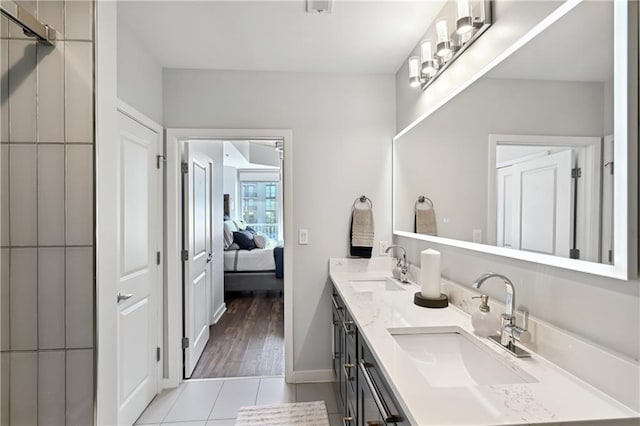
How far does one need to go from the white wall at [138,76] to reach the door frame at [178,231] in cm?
27

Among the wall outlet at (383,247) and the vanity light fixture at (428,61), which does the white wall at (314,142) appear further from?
the vanity light fixture at (428,61)

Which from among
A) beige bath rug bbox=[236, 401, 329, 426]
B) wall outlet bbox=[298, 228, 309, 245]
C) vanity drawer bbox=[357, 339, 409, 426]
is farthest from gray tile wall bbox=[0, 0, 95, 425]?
wall outlet bbox=[298, 228, 309, 245]

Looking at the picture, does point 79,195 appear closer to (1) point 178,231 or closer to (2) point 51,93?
(2) point 51,93

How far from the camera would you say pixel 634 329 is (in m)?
0.79

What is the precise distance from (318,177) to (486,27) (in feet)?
4.99

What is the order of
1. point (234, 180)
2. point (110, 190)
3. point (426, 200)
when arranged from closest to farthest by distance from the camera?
1. point (110, 190)
2. point (426, 200)
3. point (234, 180)

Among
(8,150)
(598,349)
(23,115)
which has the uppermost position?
(23,115)

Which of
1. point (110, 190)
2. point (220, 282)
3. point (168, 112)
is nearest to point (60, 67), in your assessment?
point (110, 190)

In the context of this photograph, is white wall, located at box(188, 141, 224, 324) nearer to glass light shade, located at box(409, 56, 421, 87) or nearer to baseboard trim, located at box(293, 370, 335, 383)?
baseboard trim, located at box(293, 370, 335, 383)

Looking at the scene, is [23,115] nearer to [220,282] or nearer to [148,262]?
[148,262]

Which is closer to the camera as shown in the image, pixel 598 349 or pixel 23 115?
pixel 598 349

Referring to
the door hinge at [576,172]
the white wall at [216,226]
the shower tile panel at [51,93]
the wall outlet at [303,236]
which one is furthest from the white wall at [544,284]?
the white wall at [216,226]

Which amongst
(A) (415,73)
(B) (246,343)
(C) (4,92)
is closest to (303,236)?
(A) (415,73)

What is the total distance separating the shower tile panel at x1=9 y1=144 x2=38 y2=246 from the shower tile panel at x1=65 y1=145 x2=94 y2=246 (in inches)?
4.5
